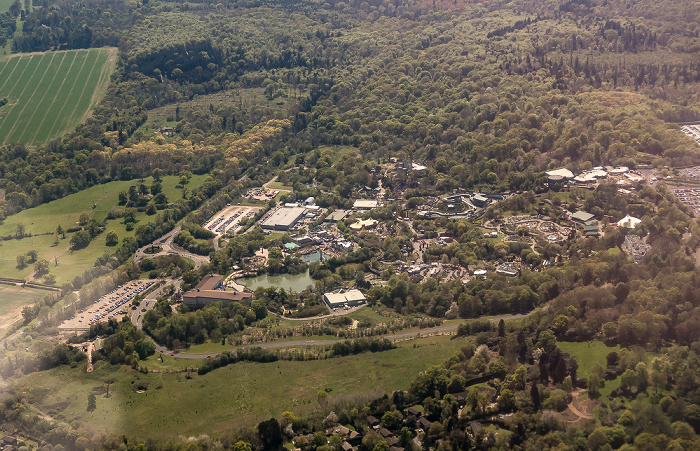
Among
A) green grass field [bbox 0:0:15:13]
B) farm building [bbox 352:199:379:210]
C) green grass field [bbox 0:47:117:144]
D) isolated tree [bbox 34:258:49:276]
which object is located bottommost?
farm building [bbox 352:199:379:210]

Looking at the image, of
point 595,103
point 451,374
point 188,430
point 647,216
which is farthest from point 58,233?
point 595,103

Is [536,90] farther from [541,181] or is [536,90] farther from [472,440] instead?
[472,440]

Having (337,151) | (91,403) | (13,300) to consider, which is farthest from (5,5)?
(91,403)

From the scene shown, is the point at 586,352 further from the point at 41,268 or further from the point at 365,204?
the point at 41,268

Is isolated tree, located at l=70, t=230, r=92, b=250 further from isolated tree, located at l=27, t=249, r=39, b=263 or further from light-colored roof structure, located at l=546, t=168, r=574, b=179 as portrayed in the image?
light-colored roof structure, located at l=546, t=168, r=574, b=179

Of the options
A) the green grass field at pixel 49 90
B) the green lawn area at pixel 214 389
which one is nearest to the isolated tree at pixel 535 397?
the green lawn area at pixel 214 389

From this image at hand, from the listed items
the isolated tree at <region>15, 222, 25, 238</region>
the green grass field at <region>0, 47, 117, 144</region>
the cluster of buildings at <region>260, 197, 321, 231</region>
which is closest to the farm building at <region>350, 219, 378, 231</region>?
the cluster of buildings at <region>260, 197, 321, 231</region>
